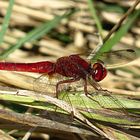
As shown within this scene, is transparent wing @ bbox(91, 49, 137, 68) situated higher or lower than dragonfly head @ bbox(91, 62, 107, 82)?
higher

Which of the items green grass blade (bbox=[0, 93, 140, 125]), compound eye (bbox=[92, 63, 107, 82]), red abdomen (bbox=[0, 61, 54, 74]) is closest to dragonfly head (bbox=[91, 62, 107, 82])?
compound eye (bbox=[92, 63, 107, 82])

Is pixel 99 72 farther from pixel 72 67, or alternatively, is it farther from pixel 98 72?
pixel 72 67

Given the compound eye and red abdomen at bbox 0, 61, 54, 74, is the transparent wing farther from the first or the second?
red abdomen at bbox 0, 61, 54, 74

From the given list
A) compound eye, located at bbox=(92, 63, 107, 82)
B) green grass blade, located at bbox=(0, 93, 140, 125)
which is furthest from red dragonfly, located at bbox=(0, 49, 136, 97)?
green grass blade, located at bbox=(0, 93, 140, 125)

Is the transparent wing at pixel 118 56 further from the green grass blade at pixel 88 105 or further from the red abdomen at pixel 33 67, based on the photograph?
the green grass blade at pixel 88 105

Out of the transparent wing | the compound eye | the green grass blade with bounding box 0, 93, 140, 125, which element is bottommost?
the green grass blade with bounding box 0, 93, 140, 125

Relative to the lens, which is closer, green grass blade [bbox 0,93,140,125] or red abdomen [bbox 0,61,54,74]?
green grass blade [bbox 0,93,140,125]

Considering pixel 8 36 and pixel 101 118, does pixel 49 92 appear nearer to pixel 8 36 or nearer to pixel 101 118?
pixel 101 118

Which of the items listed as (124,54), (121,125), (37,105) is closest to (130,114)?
(121,125)
